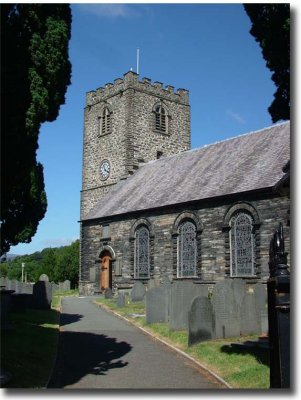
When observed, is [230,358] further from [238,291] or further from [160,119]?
[160,119]

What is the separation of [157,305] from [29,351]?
20.4 ft

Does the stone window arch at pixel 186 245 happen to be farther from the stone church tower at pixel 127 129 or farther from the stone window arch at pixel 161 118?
the stone window arch at pixel 161 118

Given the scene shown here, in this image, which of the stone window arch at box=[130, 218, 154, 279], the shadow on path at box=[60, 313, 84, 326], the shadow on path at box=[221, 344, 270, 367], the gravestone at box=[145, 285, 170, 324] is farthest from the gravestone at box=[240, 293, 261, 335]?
the stone window arch at box=[130, 218, 154, 279]

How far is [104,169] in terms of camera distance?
38125mm

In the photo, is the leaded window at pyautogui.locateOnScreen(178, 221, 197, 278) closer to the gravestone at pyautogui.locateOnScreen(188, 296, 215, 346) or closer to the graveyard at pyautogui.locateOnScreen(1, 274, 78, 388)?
the graveyard at pyautogui.locateOnScreen(1, 274, 78, 388)

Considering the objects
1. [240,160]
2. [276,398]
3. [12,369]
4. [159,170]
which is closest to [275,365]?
[276,398]

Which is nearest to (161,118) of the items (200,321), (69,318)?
(69,318)

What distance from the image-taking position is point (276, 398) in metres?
5.74

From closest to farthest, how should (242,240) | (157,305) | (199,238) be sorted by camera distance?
(157,305) → (242,240) → (199,238)

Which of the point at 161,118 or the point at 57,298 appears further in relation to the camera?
the point at 161,118

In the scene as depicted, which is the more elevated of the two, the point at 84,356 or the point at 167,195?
the point at 167,195

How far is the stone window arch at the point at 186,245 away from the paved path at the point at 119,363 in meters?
9.17

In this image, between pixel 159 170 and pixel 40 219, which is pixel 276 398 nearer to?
pixel 40 219

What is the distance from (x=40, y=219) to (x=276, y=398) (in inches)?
654
